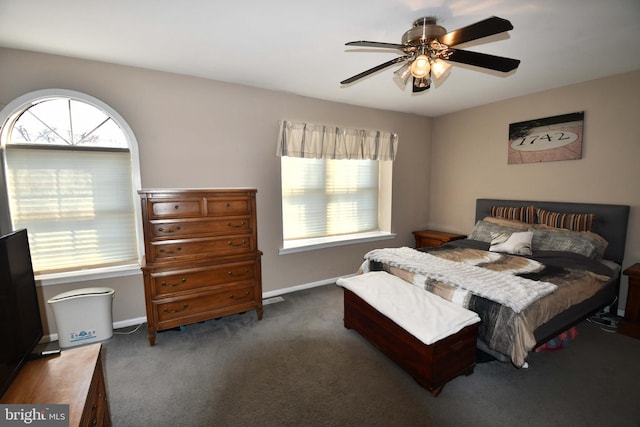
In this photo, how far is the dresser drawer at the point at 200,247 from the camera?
2.45m

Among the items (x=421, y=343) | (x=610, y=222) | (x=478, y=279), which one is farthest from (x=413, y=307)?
(x=610, y=222)


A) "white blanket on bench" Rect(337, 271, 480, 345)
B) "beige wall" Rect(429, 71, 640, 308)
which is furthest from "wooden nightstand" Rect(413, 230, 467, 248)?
"white blanket on bench" Rect(337, 271, 480, 345)

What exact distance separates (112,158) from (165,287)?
1.39 metres

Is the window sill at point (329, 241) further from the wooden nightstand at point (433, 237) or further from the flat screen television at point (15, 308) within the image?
the flat screen television at point (15, 308)

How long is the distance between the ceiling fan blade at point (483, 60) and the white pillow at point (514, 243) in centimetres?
207

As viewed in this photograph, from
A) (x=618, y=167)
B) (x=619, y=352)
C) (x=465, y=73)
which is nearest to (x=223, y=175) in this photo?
(x=465, y=73)

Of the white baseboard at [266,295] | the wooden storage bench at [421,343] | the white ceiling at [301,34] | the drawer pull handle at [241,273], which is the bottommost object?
the white baseboard at [266,295]

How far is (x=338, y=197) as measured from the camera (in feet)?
13.5

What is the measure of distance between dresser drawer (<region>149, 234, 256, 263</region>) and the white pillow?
2.80 metres

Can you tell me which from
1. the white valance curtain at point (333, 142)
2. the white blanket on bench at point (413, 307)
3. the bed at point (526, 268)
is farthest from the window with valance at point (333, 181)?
the white blanket on bench at point (413, 307)

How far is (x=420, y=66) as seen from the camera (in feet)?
5.70

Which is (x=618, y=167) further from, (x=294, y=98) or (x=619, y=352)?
(x=294, y=98)

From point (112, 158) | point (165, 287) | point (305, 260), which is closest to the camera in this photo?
point (165, 287)

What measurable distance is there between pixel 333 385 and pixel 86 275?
8.19 feet
